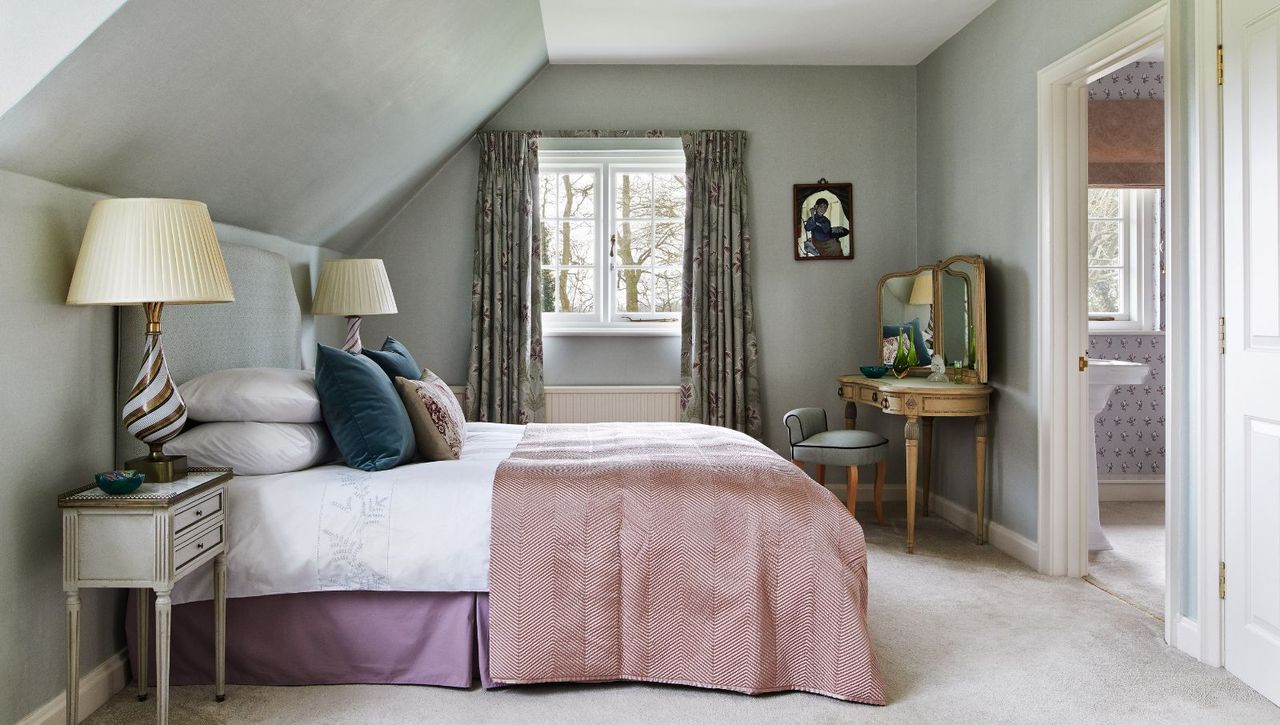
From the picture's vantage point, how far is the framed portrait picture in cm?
523

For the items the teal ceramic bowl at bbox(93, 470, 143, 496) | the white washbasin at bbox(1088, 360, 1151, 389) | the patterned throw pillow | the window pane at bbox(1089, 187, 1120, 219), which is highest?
the window pane at bbox(1089, 187, 1120, 219)

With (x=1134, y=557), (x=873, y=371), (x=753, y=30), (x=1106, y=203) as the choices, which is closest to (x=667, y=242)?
(x=753, y=30)

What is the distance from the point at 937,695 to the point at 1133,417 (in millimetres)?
3598

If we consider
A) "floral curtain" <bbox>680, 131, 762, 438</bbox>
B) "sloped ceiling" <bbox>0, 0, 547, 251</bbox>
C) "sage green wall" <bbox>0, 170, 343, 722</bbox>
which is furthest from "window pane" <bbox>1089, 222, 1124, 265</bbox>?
"sage green wall" <bbox>0, 170, 343, 722</bbox>

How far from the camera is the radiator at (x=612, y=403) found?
513 cm

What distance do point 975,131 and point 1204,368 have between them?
6.85ft

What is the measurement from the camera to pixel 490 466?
2684 mm

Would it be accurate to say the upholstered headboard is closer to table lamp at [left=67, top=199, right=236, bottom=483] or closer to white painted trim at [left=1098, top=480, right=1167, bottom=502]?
table lamp at [left=67, top=199, right=236, bottom=483]

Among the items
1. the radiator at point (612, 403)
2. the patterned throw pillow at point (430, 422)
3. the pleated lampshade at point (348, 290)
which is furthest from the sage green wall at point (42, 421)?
the radiator at point (612, 403)

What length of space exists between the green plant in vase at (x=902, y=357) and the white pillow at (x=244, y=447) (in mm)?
3190

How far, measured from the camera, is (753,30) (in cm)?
456

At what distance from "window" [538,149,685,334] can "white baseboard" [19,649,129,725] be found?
317 cm

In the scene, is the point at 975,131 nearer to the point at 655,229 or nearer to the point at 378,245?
the point at 655,229

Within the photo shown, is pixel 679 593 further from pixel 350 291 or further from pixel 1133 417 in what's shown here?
pixel 1133 417
